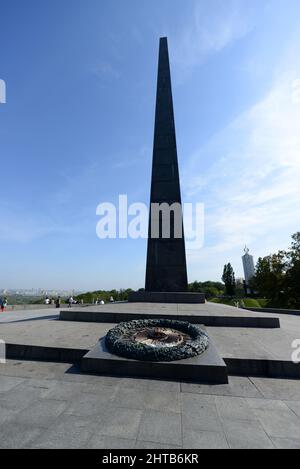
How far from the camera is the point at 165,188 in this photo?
14719 millimetres

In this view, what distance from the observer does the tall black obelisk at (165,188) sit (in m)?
13.8

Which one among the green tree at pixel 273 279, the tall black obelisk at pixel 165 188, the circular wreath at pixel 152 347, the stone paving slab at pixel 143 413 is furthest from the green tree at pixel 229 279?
the stone paving slab at pixel 143 413

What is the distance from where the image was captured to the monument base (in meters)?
12.2

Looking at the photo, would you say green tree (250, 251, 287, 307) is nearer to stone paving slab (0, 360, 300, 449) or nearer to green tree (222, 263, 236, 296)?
stone paving slab (0, 360, 300, 449)

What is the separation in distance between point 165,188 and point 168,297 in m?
6.15

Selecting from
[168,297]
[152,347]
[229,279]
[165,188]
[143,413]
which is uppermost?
[165,188]

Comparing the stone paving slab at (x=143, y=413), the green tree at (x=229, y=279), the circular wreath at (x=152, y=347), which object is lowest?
the stone paving slab at (x=143, y=413)

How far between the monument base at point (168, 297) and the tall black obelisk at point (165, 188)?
1160mm

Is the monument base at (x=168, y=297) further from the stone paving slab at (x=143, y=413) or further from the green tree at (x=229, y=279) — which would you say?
the green tree at (x=229, y=279)

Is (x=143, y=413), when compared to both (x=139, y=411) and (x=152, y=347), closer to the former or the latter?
(x=139, y=411)

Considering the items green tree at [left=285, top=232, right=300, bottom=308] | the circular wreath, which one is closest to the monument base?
the circular wreath

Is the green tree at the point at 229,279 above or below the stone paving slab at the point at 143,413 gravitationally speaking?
above

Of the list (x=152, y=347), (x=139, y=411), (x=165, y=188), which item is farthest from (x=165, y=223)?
(x=139, y=411)
